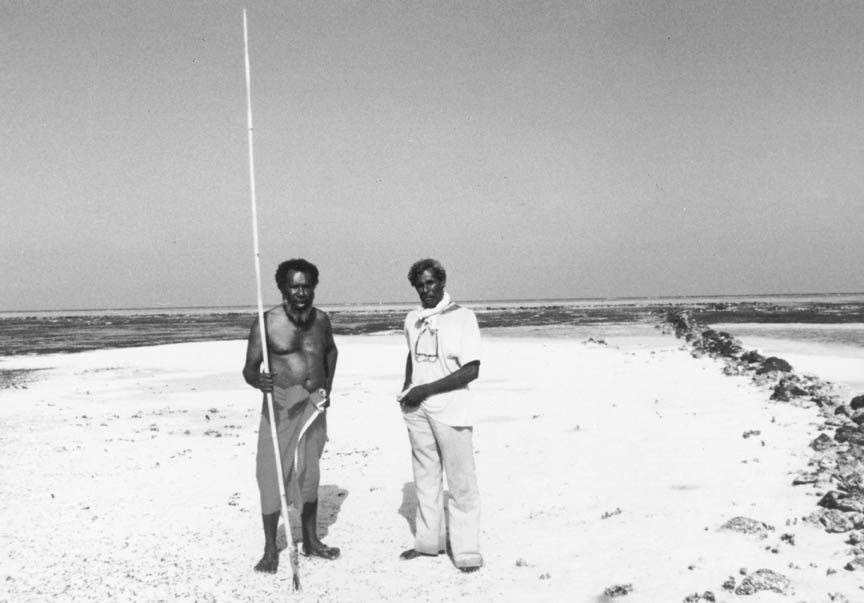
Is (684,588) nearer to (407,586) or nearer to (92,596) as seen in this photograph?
(407,586)

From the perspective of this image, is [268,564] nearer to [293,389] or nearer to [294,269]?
[293,389]

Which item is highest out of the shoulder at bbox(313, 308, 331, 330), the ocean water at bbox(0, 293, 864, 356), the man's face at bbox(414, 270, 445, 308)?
the man's face at bbox(414, 270, 445, 308)

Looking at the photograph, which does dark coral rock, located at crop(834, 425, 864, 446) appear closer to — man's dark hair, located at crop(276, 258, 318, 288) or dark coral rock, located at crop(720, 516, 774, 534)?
dark coral rock, located at crop(720, 516, 774, 534)

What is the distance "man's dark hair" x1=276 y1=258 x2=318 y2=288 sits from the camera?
511 centimetres

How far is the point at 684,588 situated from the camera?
14.4 feet

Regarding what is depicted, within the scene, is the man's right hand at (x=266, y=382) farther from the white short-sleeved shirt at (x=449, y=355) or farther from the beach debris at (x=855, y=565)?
the beach debris at (x=855, y=565)

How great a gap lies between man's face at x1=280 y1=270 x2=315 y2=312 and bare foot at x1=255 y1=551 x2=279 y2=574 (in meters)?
1.75

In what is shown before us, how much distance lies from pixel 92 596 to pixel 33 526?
1888 millimetres

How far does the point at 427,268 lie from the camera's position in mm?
5027

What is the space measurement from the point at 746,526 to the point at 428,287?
2.97m

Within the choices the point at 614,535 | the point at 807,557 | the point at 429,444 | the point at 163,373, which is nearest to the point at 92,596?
the point at 429,444

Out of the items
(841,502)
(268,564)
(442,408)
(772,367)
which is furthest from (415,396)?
(772,367)

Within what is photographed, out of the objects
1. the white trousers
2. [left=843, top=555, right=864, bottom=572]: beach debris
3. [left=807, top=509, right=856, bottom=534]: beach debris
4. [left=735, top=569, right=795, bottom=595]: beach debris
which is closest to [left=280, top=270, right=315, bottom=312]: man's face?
the white trousers

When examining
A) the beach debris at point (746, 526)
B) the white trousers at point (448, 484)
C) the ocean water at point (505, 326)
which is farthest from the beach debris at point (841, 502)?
the ocean water at point (505, 326)
